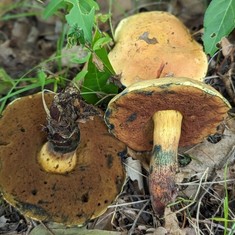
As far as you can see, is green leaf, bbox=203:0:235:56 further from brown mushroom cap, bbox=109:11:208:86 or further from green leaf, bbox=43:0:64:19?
green leaf, bbox=43:0:64:19

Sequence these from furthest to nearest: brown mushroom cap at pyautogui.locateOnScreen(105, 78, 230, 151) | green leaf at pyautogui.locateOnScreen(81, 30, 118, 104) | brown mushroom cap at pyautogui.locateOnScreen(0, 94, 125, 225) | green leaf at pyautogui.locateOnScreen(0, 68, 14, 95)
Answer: green leaf at pyautogui.locateOnScreen(0, 68, 14, 95), green leaf at pyautogui.locateOnScreen(81, 30, 118, 104), brown mushroom cap at pyautogui.locateOnScreen(0, 94, 125, 225), brown mushroom cap at pyautogui.locateOnScreen(105, 78, 230, 151)

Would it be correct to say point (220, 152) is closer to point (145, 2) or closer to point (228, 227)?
point (228, 227)

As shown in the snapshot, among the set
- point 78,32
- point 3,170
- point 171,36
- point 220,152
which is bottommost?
point 220,152

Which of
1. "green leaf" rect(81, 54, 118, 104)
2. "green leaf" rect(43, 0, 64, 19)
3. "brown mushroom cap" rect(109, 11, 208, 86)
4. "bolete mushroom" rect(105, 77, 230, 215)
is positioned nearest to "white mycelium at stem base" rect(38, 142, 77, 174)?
"bolete mushroom" rect(105, 77, 230, 215)

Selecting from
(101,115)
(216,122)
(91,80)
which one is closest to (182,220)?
(216,122)

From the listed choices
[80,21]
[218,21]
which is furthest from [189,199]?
[80,21]

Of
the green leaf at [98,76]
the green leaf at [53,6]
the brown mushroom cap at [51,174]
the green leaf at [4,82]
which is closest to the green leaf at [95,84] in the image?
the green leaf at [98,76]
